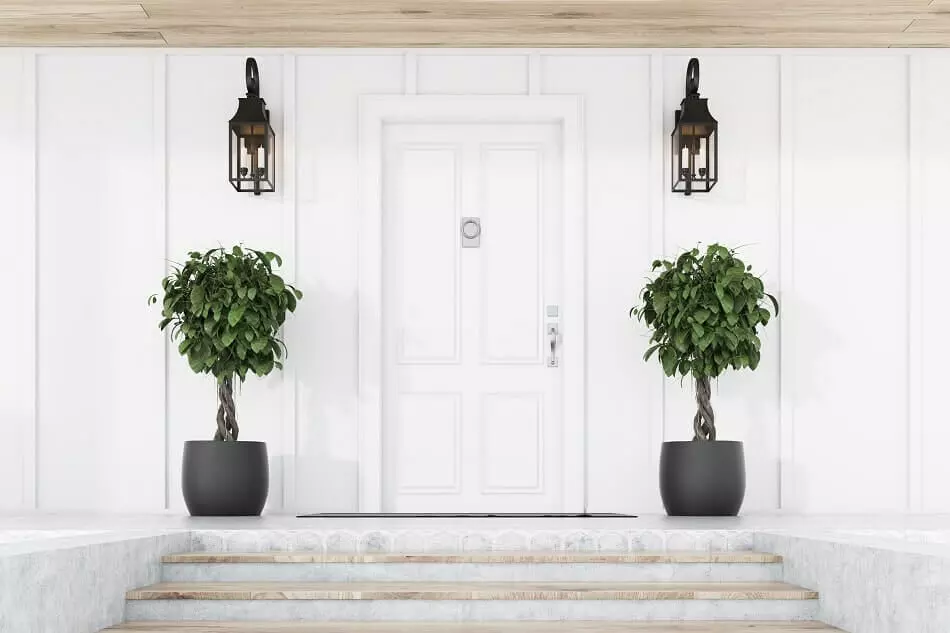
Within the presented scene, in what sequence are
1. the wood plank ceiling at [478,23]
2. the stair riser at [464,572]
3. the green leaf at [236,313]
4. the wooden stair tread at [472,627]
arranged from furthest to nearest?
1. the wood plank ceiling at [478,23]
2. the green leaf at [236,313]
3. the stair riser at [464,572]
4. the wooden stair tread at [472,627]

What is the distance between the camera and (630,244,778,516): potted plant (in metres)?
5.11

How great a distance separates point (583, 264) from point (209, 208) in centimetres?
192

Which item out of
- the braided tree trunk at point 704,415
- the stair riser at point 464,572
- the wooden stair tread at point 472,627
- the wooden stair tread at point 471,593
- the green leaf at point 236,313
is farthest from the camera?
the braided tree trunk at point 704,415

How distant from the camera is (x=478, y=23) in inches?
211

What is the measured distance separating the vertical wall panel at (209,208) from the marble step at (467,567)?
79.7 inches

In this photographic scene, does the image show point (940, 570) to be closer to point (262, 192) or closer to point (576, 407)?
point (576, 407)

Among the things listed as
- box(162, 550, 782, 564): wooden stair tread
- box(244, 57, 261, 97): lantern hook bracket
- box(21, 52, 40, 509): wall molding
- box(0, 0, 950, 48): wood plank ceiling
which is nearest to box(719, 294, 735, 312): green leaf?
box(0, 0, 950, 48): wood plank ceiling

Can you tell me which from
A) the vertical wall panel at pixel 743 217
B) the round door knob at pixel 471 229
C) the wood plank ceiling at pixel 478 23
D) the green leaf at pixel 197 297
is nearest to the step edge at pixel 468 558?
the green leaf at pixel 197 297

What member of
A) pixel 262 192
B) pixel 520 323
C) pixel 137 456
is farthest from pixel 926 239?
pixel 137 456

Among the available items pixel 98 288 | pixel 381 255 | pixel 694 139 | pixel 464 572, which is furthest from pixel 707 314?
pixel 98 288

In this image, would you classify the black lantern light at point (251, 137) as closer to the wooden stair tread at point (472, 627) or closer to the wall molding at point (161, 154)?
the wall molding at point (161, 154)

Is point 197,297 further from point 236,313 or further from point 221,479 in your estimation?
point 221,479

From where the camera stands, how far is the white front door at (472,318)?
571 centimetres

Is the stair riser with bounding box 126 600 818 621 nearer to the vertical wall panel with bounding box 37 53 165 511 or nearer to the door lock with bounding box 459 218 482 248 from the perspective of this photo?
the vertical wall panel with bounding box 37 53 165 511
